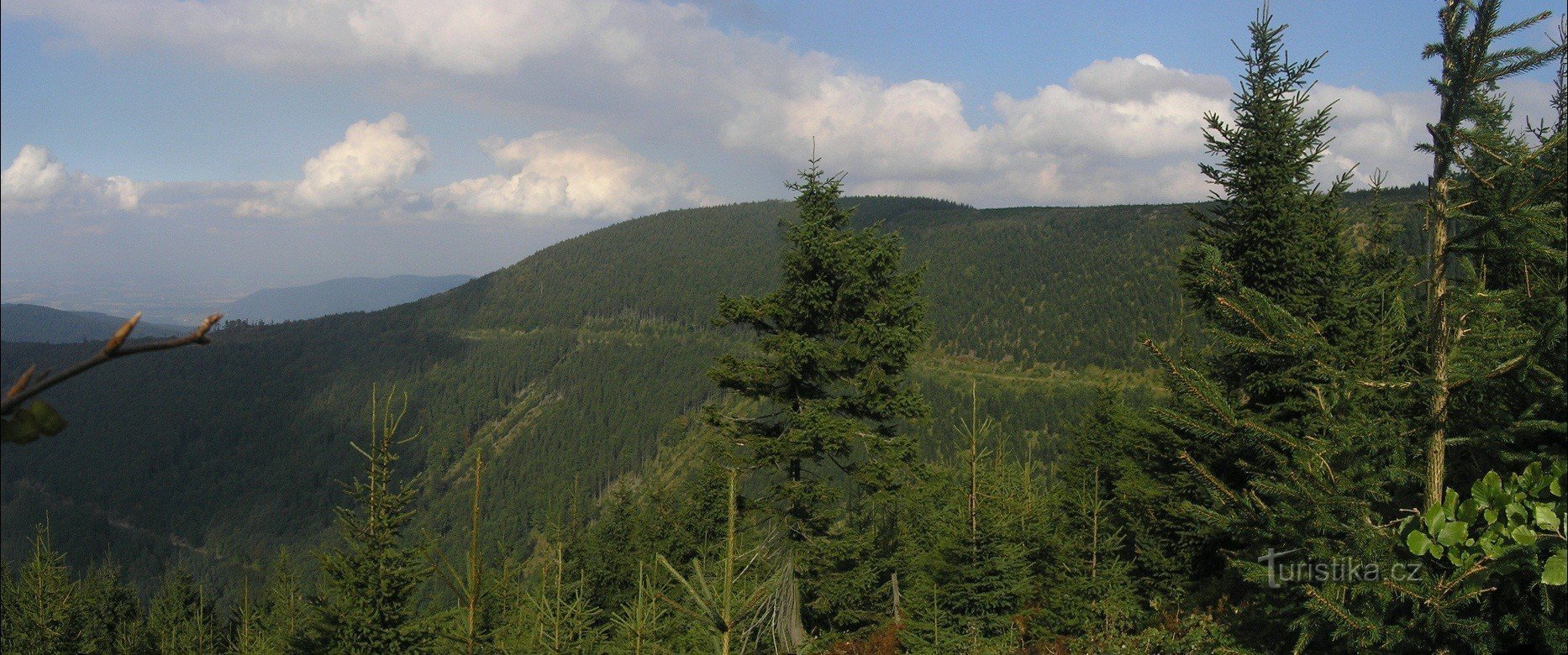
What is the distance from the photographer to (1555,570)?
4.09 meters

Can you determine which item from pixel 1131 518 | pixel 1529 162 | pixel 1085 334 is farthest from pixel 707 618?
pixel 1085 334

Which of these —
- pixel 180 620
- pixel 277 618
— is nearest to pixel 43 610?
pixel 277 618

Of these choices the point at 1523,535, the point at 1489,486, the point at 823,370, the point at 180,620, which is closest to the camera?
the point at 1523,535

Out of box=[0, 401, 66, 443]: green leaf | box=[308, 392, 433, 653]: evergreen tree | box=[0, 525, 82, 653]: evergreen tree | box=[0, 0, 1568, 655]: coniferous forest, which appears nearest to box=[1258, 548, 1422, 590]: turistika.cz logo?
box=[0, 0, 1568, 655]: coniferous forest

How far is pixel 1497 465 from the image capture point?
5340 mm

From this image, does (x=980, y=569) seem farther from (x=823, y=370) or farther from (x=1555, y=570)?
(x=1555, y=570)

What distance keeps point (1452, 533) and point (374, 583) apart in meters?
11.5

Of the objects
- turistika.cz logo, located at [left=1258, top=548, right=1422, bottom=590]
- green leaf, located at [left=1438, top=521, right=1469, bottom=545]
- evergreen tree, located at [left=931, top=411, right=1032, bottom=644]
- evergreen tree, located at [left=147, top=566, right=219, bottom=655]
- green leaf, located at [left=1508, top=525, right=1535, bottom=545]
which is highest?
green leaf, located at [left=1508, top=525, right=1535, bottom=545]

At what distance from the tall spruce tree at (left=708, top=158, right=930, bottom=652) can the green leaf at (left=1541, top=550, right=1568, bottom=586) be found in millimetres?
9624

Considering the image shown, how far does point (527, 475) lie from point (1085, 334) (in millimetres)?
132112

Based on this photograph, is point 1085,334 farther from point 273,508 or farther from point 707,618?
point 273,508

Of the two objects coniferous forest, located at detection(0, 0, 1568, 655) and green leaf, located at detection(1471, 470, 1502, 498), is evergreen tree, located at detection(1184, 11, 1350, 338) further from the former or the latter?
green leaf, located at detection(1471, 470, 1502, 498)

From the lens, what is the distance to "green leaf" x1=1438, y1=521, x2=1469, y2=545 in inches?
186

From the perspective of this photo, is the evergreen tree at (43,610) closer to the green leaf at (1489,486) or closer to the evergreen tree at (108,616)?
the evergreen tree at (108,616)
